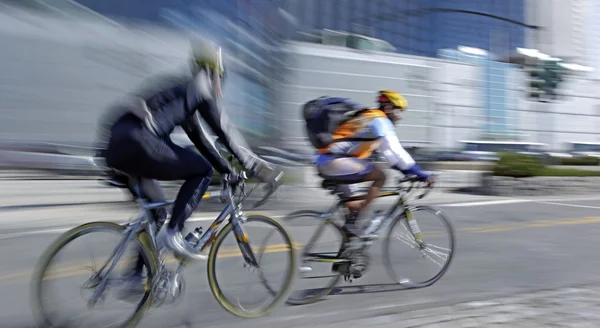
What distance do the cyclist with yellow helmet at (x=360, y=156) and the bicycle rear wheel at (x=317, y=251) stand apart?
0.49ft

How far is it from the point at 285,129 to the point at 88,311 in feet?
52.3

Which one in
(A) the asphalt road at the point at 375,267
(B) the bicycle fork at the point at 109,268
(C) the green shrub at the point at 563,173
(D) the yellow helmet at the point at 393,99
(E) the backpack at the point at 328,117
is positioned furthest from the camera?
(C) the green shrub at the point at 563,173

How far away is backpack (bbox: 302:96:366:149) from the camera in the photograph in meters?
5.17

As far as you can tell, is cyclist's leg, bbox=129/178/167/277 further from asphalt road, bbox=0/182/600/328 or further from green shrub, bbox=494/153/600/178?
green shrub, bbox=494/153/600/178

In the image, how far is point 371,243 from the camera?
5234 mm

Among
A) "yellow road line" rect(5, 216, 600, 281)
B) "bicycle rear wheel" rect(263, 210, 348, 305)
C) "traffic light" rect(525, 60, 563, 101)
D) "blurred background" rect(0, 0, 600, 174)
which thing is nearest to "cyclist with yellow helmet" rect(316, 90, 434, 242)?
"bicycle rear wheel" rect(263, 210, 348, 305)

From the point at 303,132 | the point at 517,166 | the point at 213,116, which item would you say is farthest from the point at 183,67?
the point at 213,116

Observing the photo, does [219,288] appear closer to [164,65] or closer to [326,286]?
[326,286]

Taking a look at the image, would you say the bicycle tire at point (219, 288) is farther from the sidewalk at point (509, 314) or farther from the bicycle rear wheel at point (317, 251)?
the bicycle rear wheel at point (317, 251)

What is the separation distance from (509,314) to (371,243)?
3.72 feet

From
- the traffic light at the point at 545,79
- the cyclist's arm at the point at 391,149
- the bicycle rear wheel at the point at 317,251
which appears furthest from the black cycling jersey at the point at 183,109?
the traffic light at the point at 545,79

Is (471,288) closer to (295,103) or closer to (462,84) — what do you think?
(295,103)

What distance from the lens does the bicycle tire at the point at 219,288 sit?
424 cm

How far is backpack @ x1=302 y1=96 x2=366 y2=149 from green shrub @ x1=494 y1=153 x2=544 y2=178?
13.3 m
